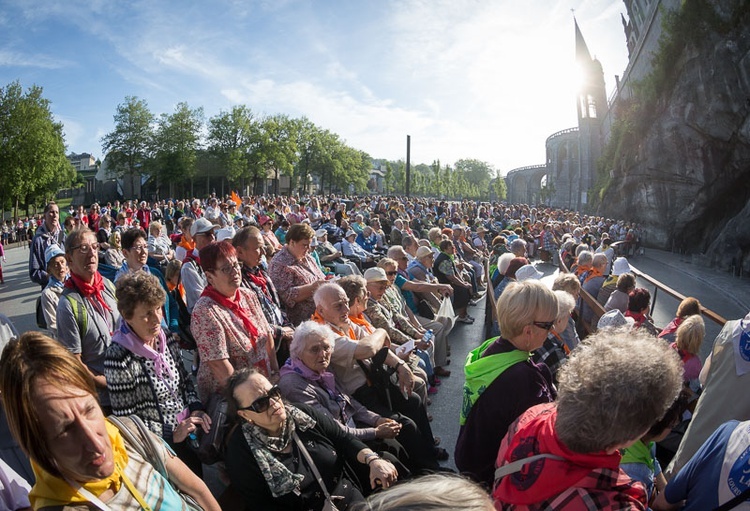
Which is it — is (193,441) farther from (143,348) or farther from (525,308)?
(525,308)

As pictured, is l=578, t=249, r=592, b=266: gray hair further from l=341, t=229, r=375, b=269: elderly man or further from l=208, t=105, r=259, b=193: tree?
l=208, t=105, r=259, b=193: tree

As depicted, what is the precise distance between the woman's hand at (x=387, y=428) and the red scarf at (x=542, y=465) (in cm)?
159

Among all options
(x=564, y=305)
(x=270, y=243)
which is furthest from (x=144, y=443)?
(x=270, y=243)

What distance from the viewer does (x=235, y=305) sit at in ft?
10.8

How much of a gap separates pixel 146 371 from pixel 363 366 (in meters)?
1.65

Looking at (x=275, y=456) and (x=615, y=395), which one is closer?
(x=615, y=395)

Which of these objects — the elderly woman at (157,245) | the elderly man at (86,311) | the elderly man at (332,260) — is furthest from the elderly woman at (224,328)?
the elderly man at (332,260)

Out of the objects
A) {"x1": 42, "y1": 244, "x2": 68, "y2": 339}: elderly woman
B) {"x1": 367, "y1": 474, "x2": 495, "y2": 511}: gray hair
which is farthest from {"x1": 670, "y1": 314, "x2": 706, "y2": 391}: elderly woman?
{"x1": 42, "y1": 244, "x2": 68, "y2": 339}: elderly woman

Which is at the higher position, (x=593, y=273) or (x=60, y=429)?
(x=60, y=429)

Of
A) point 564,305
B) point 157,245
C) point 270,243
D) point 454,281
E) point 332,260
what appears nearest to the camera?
point 564,305

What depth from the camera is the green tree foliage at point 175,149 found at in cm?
4609

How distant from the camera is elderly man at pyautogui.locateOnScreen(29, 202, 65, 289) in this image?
586 centimetres

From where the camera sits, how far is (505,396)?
7.55 ft

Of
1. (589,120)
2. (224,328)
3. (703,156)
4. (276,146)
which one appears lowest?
(224,328)
